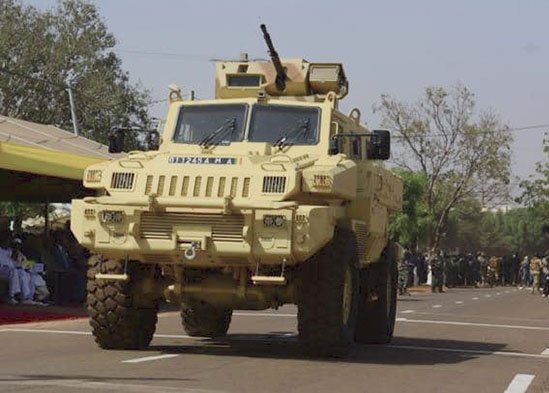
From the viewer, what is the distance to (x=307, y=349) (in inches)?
529

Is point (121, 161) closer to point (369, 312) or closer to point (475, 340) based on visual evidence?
point (369, 312)

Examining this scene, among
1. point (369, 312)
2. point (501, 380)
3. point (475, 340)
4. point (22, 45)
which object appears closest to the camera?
point (501, 380)

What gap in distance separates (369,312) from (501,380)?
16.2 ft

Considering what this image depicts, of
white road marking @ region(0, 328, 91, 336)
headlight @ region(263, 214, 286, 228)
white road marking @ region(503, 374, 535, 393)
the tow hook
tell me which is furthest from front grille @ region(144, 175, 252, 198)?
white road marking @ region(0, 328, 91, 336)

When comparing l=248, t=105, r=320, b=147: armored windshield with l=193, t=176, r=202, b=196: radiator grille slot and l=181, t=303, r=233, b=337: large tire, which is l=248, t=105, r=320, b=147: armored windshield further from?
l=181, t=303, r=233, b=337: large tire

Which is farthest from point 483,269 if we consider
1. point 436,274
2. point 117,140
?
point 117,140

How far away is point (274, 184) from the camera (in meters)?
12.9

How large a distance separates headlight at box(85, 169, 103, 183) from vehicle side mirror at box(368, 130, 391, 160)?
124 inches

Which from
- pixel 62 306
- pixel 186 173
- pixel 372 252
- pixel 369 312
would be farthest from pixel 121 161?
pixel 62 306

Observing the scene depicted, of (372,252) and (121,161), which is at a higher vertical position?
(121,161)

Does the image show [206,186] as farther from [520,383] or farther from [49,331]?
[49,331]

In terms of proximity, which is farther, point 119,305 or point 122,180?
point 119,305

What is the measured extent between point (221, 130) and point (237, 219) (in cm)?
224

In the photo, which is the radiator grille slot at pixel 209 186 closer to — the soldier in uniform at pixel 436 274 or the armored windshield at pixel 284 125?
the armored windshield at pixel 284 125
